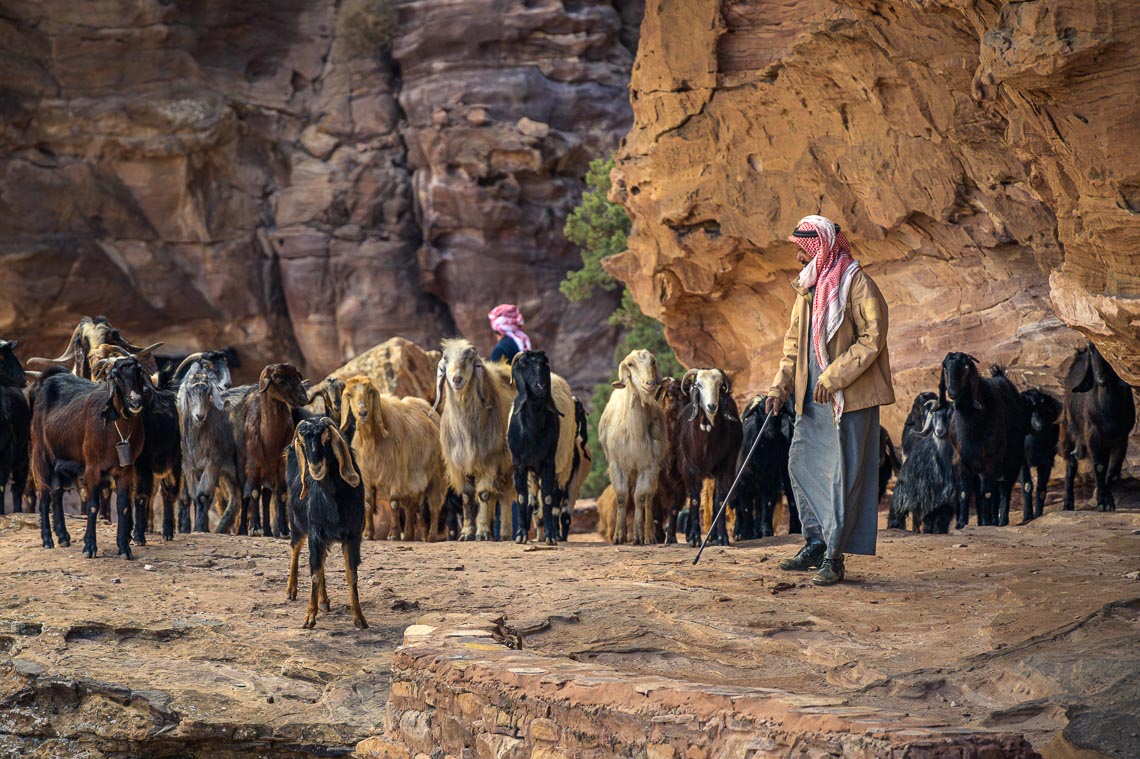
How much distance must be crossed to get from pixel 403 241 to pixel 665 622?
2089 centimetres

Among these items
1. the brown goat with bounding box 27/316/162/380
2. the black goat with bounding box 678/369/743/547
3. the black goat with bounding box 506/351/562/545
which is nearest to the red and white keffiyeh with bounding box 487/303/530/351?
the black goat with bounding box 506/351/562/545

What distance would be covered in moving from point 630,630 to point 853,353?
219 centimetres

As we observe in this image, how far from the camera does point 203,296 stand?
27.3 metres

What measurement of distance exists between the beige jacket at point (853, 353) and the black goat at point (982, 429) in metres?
4.05

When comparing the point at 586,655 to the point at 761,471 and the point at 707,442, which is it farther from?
the point at 761,471

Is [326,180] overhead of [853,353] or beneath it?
overhead

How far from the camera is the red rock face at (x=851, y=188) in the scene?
11664 mm

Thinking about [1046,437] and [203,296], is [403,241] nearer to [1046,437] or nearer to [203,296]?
[203,296]

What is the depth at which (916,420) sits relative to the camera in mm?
13695

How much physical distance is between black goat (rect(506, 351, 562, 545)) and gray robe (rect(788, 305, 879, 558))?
4.41 metres

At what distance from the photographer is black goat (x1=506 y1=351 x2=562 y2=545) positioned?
41.4 feet

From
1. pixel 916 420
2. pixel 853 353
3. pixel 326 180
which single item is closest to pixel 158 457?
pixel 853 353

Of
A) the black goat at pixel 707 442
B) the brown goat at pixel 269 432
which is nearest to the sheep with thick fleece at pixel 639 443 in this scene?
the black goat at pixel 707 442

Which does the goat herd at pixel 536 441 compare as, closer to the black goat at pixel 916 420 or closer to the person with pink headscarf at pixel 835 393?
the black goat at pixel 916 420
